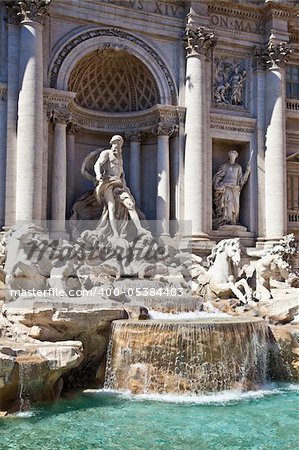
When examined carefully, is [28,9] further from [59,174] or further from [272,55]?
[272,55]

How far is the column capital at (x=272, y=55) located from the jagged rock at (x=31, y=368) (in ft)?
45.5

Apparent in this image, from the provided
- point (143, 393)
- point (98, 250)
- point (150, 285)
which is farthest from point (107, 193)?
point (143, 393)

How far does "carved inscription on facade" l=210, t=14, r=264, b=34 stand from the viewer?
784 inches

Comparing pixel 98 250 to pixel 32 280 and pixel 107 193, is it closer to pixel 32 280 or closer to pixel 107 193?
pixel 107 193

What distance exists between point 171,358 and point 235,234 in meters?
9.25

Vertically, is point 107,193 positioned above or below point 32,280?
above

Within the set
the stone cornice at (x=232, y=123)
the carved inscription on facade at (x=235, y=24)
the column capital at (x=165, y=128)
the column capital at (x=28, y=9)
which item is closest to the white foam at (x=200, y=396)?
the column capital at (x=165, y=128)

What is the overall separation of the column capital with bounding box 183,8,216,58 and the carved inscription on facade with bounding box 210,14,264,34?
1.07m

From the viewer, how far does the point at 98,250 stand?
16172mm

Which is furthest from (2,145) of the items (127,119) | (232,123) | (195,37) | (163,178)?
(232,123)

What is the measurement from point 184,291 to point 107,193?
4025 mm

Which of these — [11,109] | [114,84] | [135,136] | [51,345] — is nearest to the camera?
[51,345]

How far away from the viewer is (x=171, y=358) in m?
11.2

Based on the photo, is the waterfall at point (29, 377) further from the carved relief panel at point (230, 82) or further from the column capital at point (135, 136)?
the carved relief panel at point (230, 82)
